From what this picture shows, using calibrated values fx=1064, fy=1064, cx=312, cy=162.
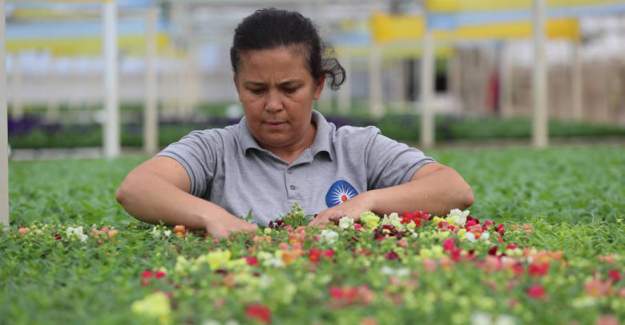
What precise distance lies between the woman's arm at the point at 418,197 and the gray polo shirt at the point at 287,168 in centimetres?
13

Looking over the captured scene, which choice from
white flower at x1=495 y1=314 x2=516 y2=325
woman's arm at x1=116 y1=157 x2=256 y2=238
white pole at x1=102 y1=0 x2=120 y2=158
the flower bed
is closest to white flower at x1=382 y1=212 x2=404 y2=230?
the flower bed

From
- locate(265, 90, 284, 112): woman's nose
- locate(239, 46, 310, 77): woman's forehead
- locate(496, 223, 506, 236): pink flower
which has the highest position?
locate(239, 46, 310, 77): woman's forehead

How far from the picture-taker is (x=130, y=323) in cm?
229

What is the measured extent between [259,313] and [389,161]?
1.86 meters

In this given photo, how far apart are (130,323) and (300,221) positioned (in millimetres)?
1477

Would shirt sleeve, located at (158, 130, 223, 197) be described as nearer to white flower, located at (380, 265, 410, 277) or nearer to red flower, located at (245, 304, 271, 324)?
white flower, located at (380, 265, 410, 277)

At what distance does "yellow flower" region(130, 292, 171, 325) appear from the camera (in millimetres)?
2371

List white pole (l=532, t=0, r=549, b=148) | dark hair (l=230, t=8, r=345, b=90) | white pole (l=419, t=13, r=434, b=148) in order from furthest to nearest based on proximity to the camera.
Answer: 1. white pole (l=419, t=13, r=434, b=148)
2. white pole (l=532, t=0, r=549, b=148)
3. dark hair (l=230, t=8, r=345, b=90)

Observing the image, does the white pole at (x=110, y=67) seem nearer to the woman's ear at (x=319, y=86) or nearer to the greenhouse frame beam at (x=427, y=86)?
the greenhouse frame beam at (x=427, y=86)

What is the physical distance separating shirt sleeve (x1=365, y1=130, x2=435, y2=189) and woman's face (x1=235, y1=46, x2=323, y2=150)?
313 millimetres

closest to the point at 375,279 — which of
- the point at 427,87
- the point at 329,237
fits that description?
the point at 329,237

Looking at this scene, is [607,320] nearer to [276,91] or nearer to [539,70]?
[276,91]

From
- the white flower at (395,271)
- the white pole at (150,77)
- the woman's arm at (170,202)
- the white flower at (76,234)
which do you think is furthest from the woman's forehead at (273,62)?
the white pole at (150,77)

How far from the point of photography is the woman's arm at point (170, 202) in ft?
11.6
